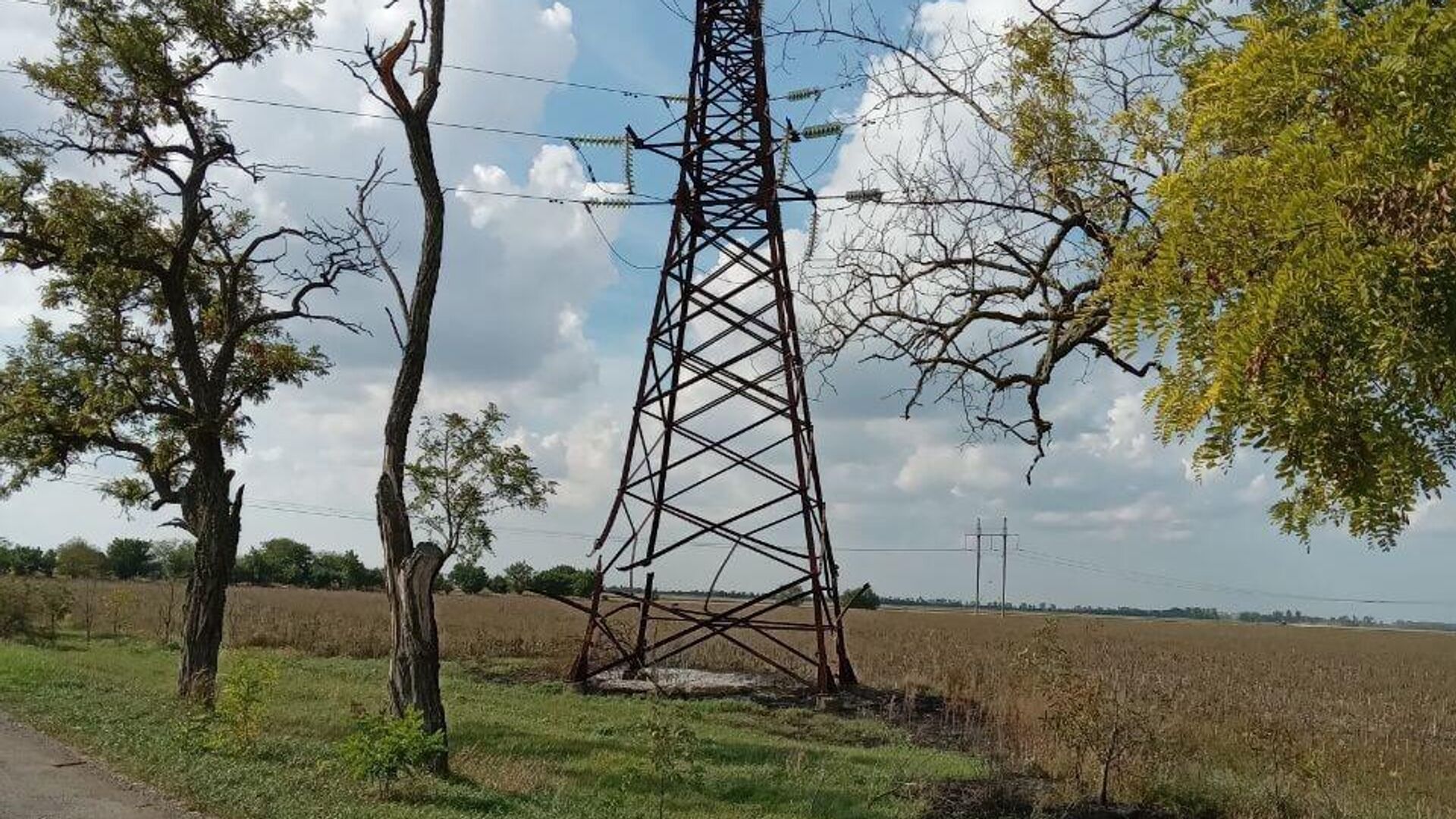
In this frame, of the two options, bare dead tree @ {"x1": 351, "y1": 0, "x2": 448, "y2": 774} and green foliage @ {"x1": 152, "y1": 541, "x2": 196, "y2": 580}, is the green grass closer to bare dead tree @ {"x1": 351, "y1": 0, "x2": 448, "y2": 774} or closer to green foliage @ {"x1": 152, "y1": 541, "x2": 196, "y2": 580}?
bare dead tree @ {"x1": 351, "y1": 0, "x2": 448, "y2": 774}

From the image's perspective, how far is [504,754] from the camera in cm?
1252

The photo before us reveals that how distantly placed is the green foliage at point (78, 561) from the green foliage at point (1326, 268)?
228ft

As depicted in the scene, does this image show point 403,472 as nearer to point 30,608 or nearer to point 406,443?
point 406,443

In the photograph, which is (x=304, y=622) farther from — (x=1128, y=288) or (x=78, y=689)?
(x=1128, y=288)

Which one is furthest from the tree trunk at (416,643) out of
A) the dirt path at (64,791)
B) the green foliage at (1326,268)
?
the green foliage at (1326,268)

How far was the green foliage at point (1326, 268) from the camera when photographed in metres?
2.56

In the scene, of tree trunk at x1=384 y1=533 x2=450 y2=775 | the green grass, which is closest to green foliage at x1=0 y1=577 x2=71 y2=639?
the green grass

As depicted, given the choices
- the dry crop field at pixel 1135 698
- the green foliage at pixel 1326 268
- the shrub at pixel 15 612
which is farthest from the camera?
the shrub at pixel 15 612

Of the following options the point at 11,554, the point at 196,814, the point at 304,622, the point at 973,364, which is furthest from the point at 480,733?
the point at 11,554

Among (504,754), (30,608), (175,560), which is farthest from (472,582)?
(504,754)

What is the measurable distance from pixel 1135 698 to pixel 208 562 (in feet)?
44.7

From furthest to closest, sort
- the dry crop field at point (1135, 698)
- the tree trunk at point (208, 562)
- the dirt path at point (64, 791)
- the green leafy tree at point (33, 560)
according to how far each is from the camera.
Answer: the green leafy tree at point (33, 560), the tree trunk at point (208, 562), the dry crop field at point (1135, 698), the dirt path at point (64, 791)

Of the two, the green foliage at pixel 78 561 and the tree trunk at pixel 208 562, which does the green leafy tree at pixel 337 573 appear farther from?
the tree trunk at pixel 208 562

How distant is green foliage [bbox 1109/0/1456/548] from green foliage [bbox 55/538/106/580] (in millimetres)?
69420
